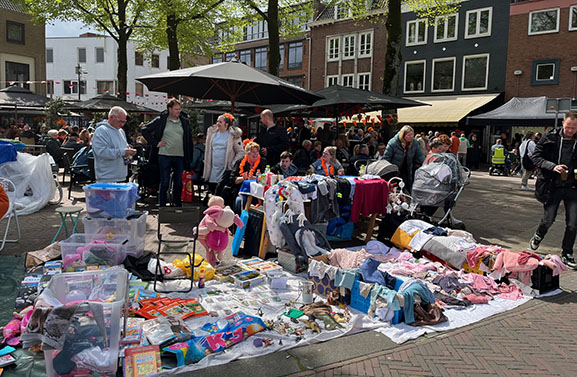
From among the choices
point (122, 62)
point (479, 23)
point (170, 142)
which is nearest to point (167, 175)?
point (170, 142)

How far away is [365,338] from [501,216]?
22.1 feet

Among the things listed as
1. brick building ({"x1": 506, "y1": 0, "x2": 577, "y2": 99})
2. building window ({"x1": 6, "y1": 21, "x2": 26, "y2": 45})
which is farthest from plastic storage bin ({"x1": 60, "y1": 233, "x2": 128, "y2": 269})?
building window ({"x1": 6, "y1": 21, "x2": 26, "y2": 45})

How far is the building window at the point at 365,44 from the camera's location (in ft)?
96.7

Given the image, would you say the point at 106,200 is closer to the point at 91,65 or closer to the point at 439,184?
the point at 439,184

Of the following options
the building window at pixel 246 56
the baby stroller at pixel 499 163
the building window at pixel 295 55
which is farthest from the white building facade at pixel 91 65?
the baby stroller at pixel 499 163

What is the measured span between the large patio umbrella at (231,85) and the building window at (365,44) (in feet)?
71.0

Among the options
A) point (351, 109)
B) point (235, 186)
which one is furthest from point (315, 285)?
point (351, 109)

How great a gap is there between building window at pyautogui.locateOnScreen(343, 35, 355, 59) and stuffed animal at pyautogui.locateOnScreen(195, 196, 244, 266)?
27239mm

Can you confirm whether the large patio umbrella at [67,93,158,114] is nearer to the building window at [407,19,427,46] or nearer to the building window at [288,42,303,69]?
the building window at [407,19,427,46]

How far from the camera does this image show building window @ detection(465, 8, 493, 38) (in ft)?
78.6

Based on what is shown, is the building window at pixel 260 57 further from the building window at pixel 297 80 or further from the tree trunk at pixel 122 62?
the tree trunk at pixel 122 62

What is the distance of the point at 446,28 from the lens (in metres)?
25.6

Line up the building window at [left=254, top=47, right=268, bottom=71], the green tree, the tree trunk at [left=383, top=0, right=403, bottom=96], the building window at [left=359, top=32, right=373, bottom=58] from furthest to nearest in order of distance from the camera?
the building window at [left=254, top=47, right=268, bottom=71]
the building window at [left=359, top=32, right=373, bottom=58]
the green tree
the tree trunk at [left=383, top=0, right=403, bottom=96]

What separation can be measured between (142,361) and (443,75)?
26111mm
